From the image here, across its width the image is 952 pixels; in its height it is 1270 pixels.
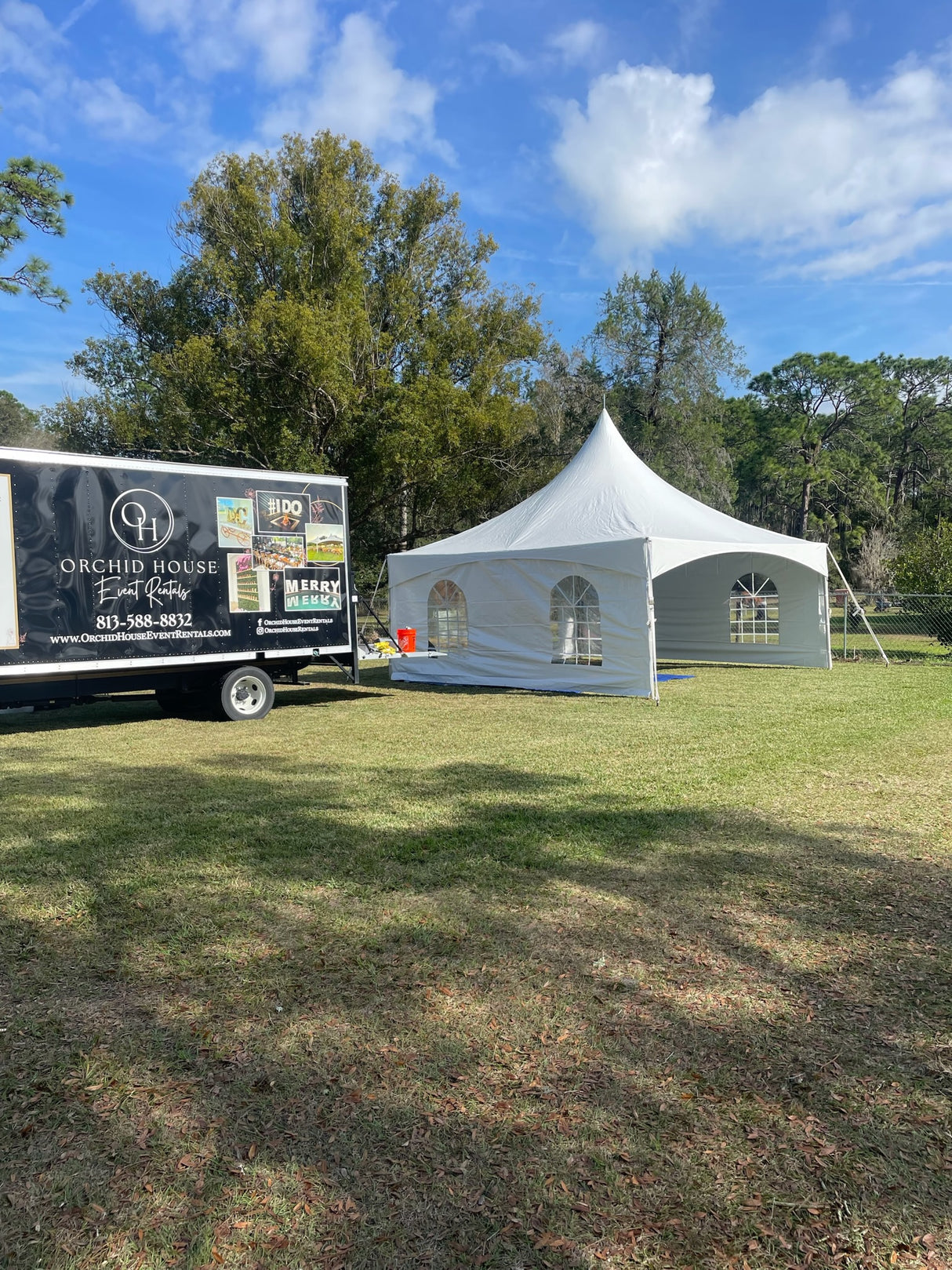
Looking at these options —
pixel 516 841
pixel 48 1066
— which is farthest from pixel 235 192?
pixel 48 1066

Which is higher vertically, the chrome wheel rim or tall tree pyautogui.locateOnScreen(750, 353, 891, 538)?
tall tree pyautogui.locateOnScreen(750, 353, 891, 538)

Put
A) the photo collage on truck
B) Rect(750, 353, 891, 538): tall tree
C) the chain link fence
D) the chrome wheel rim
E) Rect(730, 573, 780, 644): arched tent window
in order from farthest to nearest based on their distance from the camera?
Rect(750, 353, 891, 538): tall tree < the chain link fence < Rect(730, 573, 780, 644): arched tent window < the chrome wheel rim < the photo collage on truck

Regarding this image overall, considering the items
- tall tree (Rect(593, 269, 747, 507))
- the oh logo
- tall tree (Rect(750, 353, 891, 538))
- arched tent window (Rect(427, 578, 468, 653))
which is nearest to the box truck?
the oh logo

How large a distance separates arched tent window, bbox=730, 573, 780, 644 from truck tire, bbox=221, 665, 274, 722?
33.9 ft

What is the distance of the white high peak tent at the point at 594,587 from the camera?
12.8 metres

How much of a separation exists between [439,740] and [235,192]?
76.4ft

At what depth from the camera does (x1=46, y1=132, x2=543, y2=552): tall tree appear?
81.3 feet

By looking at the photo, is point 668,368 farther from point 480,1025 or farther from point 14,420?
point 14,420

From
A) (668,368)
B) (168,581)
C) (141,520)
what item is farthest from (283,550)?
(668,368)

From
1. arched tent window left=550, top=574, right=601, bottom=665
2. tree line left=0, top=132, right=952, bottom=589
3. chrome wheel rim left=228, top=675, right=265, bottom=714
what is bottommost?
chrome wheel rim left=228, top=675, right=265, bottom=714

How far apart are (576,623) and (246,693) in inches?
200

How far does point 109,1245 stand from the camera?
2260 millimetres

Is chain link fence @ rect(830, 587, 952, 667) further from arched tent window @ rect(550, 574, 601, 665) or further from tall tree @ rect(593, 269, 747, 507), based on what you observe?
tall tree @ rect(593, 269, 747, 507)

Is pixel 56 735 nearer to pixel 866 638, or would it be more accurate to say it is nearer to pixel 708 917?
pixel 708 917
